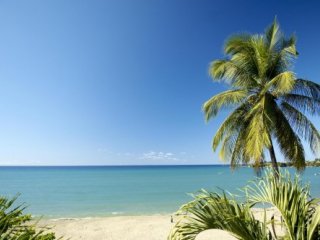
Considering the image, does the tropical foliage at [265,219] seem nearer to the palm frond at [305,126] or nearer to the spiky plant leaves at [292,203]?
the spiky plant leaves at [292,203]

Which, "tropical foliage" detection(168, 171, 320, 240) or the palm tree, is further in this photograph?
the palm tree

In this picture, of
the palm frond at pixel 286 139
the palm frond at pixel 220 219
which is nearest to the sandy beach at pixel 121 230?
the palm frond at pixel 286 139

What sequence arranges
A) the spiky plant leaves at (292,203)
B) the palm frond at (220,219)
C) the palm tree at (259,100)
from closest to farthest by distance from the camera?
the spiky plant leaves at (292,203)
the palm frond at (220,219)
the palm tree at (259,100)

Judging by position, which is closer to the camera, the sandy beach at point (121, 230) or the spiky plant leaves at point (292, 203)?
the spiky plant leaves at point (292, 203)

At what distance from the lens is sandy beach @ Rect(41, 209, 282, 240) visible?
Answer: 8820 mm

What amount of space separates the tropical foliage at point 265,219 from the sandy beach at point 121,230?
608cm

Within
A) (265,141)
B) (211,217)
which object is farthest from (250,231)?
(265,141)

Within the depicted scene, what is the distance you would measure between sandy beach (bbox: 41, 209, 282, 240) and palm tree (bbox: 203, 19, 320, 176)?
278 cm

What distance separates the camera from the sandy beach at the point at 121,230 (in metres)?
8.82

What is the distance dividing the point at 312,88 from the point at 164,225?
25.2ft

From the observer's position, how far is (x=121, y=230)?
32.4 feet

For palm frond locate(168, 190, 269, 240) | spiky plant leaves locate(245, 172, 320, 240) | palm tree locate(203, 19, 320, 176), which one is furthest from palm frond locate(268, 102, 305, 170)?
palm frond locate(168, 190, 269, 240)

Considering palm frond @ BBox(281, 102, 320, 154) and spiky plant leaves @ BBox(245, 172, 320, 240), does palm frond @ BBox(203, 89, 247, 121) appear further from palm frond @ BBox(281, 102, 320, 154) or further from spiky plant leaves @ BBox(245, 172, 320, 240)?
spiky plant leaves @ BBox(245, 172, 320, 240)

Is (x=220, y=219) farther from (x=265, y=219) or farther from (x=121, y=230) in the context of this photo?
(x=121, y=230)
